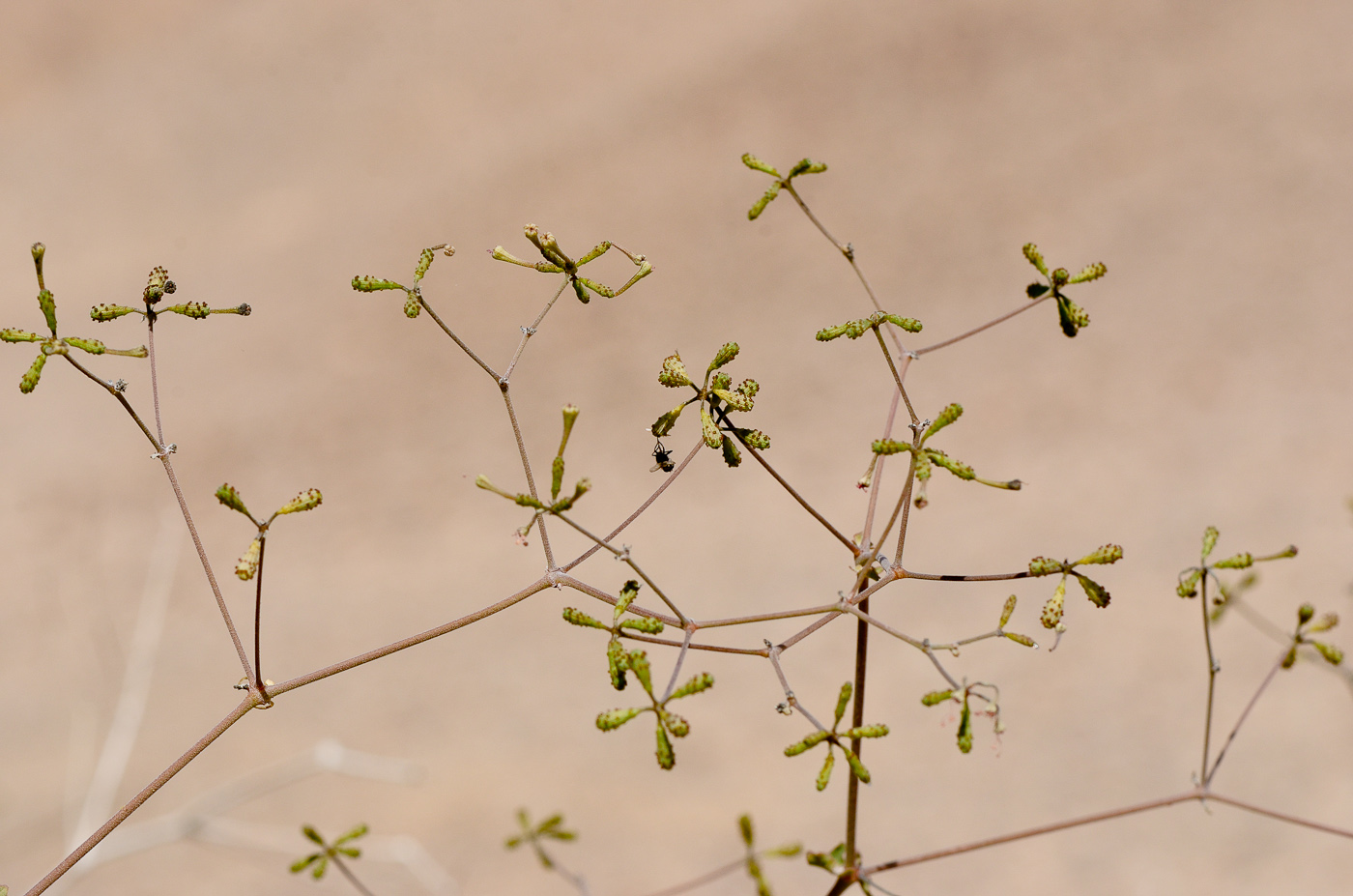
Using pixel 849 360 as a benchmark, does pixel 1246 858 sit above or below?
below

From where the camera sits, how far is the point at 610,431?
5141 mm

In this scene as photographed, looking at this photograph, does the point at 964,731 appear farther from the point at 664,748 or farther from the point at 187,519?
the point at 187,519

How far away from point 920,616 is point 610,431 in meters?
1.82

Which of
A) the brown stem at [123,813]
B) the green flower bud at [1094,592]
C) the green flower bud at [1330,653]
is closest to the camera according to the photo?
the brown stem at [123,813]

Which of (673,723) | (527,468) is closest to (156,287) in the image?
(527,468)

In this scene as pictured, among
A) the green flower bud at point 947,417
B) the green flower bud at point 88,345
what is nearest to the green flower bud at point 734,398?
the green flower bud at point 947,417

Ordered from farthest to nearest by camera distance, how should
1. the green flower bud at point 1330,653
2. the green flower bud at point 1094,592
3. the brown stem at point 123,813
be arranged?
the green flower bud at point 1330,653 → the green flower bud at point 1094,592 → the brown stem at point 123,813

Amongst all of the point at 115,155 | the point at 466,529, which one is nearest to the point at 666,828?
the point at 466,529

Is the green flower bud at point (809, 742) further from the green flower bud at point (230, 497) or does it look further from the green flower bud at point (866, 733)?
the green flower bud at point (230, 497)


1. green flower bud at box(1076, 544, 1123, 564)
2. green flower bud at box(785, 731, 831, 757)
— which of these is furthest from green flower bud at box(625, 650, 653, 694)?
green flower bud at box(1076, 544, 1123, 564)

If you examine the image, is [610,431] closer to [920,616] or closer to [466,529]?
[466,529]

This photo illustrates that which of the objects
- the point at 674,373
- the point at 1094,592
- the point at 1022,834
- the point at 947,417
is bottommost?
the point at 1022,834

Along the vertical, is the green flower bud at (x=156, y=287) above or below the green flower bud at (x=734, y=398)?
above

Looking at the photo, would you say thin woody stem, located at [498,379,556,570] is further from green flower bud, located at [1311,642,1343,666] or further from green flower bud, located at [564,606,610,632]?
green flower bud, located at [1311,642,1343,666]
